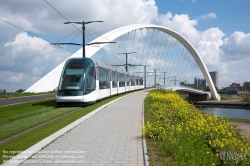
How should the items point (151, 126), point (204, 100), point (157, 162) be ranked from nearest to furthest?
1. point (157, 162)
2. point (151, 126)
3. point (204, 100)

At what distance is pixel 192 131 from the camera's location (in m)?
7.77

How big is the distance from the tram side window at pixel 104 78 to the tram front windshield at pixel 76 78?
9.75ft

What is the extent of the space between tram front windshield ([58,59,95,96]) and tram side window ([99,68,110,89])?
117 inches

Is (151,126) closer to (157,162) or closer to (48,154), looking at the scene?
(157,162)

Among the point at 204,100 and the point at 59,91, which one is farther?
the point at 204,100

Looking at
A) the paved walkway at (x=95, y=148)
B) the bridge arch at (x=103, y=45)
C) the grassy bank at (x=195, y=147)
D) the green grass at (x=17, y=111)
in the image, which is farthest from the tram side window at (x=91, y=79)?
the bridge arch at (x=103, y=45)

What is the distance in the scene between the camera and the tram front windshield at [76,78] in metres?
17.5

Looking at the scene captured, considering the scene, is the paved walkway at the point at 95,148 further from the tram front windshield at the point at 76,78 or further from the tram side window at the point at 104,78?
the tram side window at the point at 104,78

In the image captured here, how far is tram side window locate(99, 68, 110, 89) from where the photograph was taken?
70.9 feet

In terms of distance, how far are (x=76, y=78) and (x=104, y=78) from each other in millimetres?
5688

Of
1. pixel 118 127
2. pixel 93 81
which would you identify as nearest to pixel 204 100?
pixel 93 81

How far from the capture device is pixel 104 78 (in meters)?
23.2

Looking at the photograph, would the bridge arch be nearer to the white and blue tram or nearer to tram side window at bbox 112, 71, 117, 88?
tram side window at bbox 112, 71, 117, 88

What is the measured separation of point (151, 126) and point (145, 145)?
1406 millimetres
